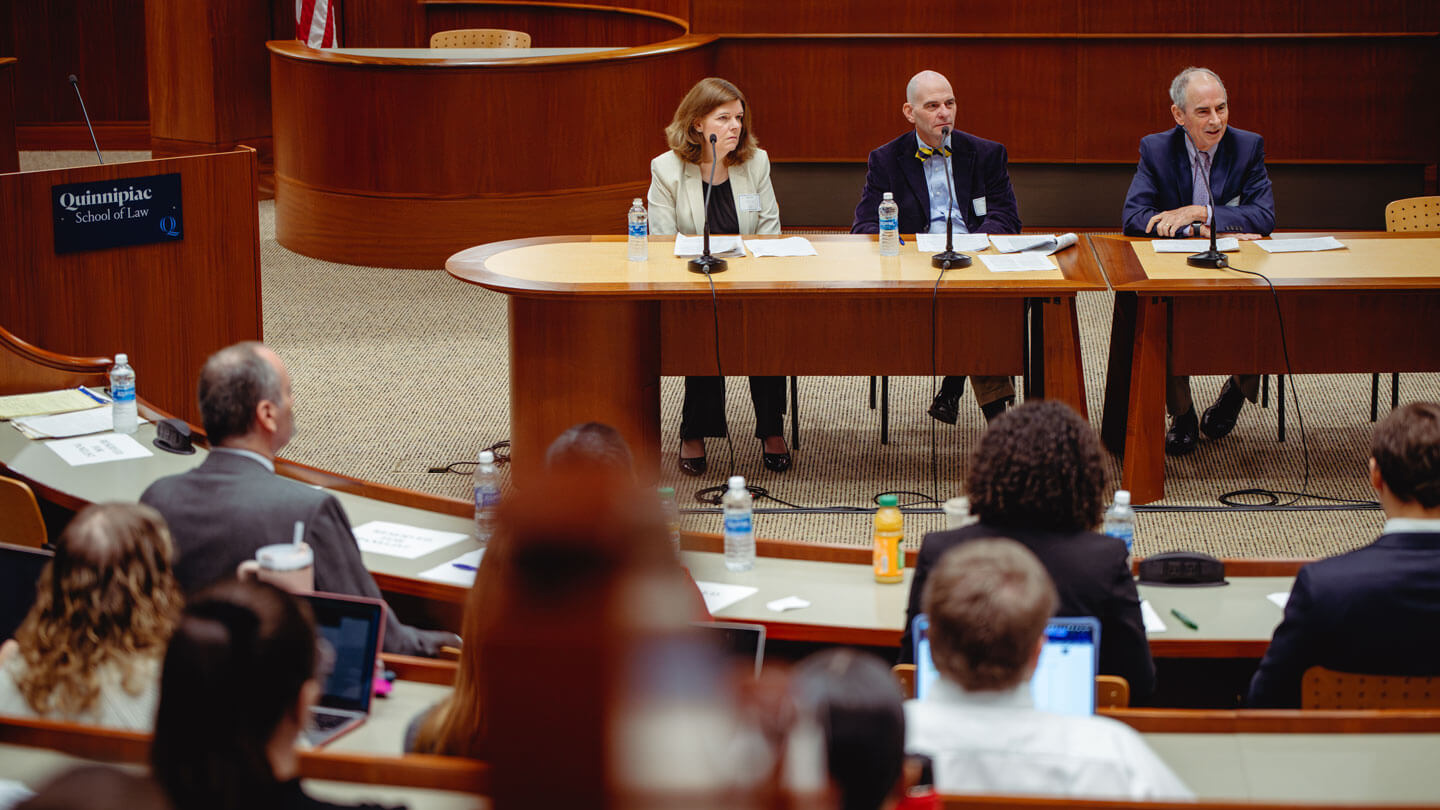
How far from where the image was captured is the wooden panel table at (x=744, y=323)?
15.4ft

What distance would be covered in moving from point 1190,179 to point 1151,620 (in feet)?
9.93

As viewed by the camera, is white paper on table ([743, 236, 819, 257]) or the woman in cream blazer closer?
white paper on table ([743, 236, 819, 257])

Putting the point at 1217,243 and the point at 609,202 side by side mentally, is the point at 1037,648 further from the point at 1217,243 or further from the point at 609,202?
the point at 609,202

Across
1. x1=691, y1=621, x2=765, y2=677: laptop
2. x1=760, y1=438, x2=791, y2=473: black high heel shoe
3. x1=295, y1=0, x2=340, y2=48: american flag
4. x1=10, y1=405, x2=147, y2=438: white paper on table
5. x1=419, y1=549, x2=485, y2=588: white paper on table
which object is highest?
x1=295, y1=0, x2=340, y2=48: american flag

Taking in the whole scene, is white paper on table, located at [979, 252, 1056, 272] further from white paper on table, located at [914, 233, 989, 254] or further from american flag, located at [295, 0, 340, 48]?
american flag, located at [295, 0, 340, 48]

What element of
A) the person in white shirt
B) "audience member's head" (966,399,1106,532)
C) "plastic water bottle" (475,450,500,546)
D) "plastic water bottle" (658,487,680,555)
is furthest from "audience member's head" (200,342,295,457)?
the person in white shirt

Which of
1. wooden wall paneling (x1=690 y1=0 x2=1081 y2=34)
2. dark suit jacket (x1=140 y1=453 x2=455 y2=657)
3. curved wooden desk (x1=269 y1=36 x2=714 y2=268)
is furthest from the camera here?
wooden wall paneling (x1=690 y1=0 x2=1081 y2=34)

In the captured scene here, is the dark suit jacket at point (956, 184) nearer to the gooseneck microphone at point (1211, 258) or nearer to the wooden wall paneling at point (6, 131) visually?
the gooseneck microphone at point (1211, 258)

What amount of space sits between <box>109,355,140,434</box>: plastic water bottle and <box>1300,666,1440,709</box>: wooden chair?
3048 mm

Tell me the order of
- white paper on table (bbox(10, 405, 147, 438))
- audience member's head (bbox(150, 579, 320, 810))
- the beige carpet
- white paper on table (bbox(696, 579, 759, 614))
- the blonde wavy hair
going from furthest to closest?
the beige carpet
white paper on table (bbox(10, 405, 147, 438))
white paper on table (bbox(696, 579, 759, 614))
the blonde wavy hair
audience member's head (bbox(150, 579, 320, 810))

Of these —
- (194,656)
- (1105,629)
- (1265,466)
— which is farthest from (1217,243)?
(194,656)

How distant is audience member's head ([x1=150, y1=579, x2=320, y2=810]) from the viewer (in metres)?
1.55

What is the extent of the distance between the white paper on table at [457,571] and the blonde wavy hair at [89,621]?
0.88m

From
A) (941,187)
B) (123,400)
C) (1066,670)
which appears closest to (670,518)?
(1066,670)
